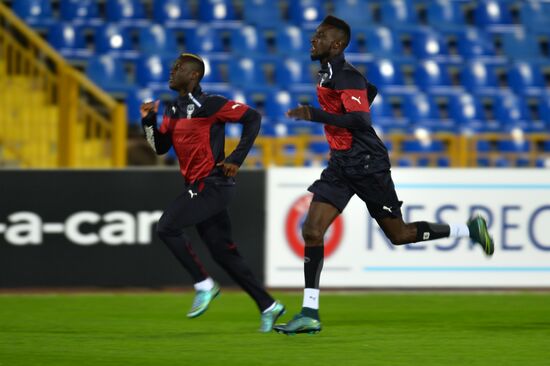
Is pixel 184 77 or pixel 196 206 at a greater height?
pixel 184 77

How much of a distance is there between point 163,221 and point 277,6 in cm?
1133

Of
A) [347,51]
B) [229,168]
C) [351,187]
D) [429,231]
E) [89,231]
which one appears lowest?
[89,231]

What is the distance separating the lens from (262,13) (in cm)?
1869

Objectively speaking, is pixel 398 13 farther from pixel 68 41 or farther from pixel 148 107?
pixel 148 107

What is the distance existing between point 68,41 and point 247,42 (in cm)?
278

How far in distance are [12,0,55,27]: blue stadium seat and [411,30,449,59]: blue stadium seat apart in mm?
5809

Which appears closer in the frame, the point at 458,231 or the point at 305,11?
the point at 458,231

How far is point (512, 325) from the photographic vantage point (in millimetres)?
8688

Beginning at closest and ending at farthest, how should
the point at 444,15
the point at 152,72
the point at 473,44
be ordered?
1. the point at 152,72
2. the point at 473,44
3. the point at 444,15

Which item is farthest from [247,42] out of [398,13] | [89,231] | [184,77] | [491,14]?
[184,77]

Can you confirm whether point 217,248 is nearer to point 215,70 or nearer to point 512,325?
point 512,325

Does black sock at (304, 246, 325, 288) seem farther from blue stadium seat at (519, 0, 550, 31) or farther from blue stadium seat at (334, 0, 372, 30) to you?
blue stadium seat at (519, 0, 550, 31)

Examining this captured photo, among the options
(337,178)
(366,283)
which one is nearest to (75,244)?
(366,283)

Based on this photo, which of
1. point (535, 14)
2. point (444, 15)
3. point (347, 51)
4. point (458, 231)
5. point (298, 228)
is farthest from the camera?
point (535, 14)
